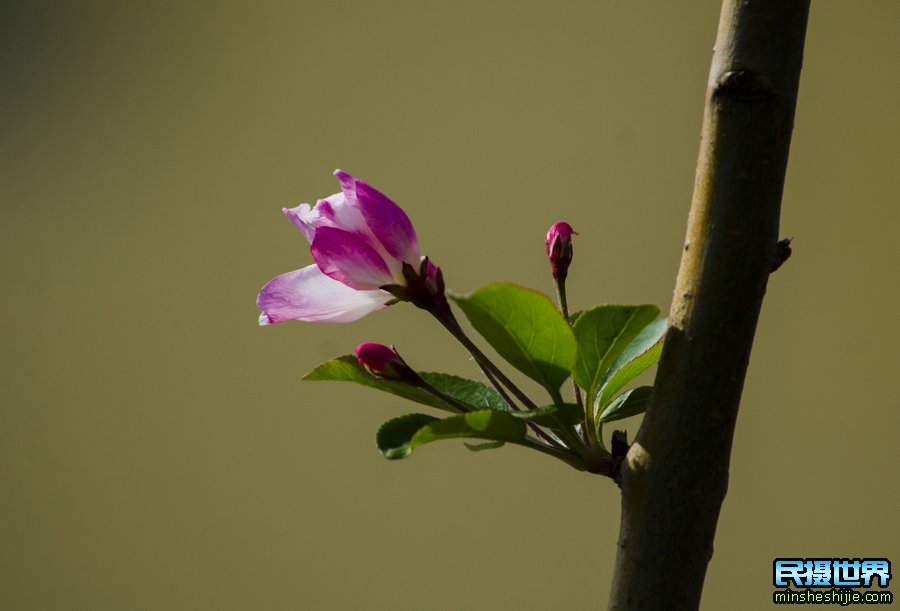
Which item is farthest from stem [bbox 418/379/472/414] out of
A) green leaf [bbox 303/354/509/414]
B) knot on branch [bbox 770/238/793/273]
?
knot on branch [bbox 770/238/793/273]

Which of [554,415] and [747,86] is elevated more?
[747,86]

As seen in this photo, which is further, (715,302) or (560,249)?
(560,249)

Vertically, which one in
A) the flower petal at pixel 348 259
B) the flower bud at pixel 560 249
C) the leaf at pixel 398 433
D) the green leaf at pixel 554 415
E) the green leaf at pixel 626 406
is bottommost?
the leaf at pixel 398 433

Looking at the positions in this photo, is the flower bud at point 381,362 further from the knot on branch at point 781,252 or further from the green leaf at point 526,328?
the knot on branch at point 781,252

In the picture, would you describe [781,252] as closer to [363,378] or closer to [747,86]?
[747,86]

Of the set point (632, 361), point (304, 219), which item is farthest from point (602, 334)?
point (304, 219)

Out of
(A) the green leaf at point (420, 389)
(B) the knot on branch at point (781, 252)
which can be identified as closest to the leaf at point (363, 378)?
(A) the green leaf at point (420, 389)
